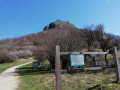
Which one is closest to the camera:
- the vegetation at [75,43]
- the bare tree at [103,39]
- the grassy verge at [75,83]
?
the grassy verge at [75,83]

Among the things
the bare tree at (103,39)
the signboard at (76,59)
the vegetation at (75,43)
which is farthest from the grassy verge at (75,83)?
the bare tree at (103,39)

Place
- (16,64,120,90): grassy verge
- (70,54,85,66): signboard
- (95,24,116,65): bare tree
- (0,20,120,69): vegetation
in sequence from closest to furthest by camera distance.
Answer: (70,54,85,66): signboard
(16,64,120,90): grassy verge
(0,20,120,69): vegetation
(95,24,116,65): bare tree

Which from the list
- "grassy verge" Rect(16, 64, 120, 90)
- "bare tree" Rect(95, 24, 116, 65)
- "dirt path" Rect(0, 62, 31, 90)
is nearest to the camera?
"grassy verge" Rect(16, 64, 120, 90)

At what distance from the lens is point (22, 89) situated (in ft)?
17.2

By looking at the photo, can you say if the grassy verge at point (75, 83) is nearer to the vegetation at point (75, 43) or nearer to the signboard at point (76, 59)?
the signboard at point (76, 59)

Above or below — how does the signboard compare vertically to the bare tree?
below

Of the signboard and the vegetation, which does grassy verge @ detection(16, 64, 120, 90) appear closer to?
the signboard

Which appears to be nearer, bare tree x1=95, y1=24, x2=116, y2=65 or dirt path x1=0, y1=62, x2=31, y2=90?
dirt path x1=0, y1=62, x2=31, y2=90

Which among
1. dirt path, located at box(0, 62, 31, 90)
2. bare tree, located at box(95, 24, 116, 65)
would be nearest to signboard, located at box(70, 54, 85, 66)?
dirt path, located at box(0, 62, 31, 90)

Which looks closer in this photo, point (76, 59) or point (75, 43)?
point (76, 59)

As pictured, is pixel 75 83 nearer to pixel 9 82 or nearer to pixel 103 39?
pixel 9 82

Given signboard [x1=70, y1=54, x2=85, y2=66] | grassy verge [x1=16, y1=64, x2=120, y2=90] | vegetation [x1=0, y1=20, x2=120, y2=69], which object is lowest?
grassy verge [x1=16, y1=64, x2=120, y2=90]

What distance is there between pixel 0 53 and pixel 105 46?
29131mm

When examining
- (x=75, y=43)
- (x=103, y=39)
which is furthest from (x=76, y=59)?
(x=103, y=39)
